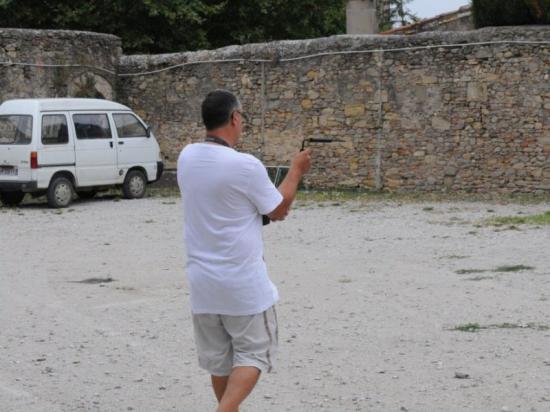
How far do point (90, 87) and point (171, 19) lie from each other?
18.8 ft

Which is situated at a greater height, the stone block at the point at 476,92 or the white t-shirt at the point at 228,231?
the stone block at the point at 476,92

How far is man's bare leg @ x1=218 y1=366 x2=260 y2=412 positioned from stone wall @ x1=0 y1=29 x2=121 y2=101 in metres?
15.5

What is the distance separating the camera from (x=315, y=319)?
797 cm

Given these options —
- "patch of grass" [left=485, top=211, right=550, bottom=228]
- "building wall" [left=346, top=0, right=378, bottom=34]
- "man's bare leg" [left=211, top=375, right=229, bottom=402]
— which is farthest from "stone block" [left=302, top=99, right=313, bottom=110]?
"man's bare leg" [left=211, top=375, right=229, bottom=402]

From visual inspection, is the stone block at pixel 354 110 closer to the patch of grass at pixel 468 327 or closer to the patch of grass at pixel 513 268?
the patch of grass at pixel 513 268

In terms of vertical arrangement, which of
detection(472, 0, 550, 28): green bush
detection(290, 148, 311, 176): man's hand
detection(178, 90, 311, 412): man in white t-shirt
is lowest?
detection(178, 90, 311, 412): man in white t-shirt

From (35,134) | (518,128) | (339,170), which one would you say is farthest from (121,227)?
(518,128)

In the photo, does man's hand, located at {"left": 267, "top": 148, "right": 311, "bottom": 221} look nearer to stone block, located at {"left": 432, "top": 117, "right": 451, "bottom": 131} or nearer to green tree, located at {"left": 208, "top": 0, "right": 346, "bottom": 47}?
stone block, located at {"left": 432, "top": 117, "right": 451, "bottom": 131}

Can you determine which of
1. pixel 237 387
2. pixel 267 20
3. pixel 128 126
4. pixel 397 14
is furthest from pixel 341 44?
pixel 397 14

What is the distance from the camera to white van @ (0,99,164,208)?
53.5 feet

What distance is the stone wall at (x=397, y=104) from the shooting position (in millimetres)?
17312

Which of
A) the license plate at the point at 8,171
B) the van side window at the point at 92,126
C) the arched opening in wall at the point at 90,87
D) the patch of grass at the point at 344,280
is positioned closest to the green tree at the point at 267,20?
the arched opening in wall at the point at 90,87

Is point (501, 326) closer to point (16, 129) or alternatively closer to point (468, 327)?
point (468, 327)

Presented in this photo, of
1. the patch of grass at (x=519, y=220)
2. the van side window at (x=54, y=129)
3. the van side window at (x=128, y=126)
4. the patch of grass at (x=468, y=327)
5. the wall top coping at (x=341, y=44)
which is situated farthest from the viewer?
the van side window at (x=128, y=126)
